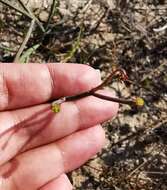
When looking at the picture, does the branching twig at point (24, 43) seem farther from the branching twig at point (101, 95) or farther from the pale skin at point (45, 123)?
the branching twig at point (101, 95)

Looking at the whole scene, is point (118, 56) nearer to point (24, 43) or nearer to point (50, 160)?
point (24, 43)

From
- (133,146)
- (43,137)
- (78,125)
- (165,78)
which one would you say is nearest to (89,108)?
(78,125)

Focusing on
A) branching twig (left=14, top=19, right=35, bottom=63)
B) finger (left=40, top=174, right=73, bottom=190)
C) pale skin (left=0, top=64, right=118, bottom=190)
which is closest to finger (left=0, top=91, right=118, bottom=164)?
pale skin (left=0, top=64, right=118, bottom=190)

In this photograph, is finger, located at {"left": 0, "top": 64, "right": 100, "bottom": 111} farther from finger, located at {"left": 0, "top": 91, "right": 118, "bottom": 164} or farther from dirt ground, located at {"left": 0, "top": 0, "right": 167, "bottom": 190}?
dirt ground, located at {"left": 0, "top": 0, "right": 167, "bottom": 190}

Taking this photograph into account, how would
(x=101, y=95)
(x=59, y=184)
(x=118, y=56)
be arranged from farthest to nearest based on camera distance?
1. (x=118, y=56)
2. (x=59, y=184)
3. (x=101, y=95)

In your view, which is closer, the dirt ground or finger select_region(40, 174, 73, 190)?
finger select_region(40, 174, 73, 190)

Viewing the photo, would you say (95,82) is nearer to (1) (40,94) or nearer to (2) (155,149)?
(1) (40,94)

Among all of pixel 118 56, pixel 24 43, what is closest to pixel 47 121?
pixel 24 43
